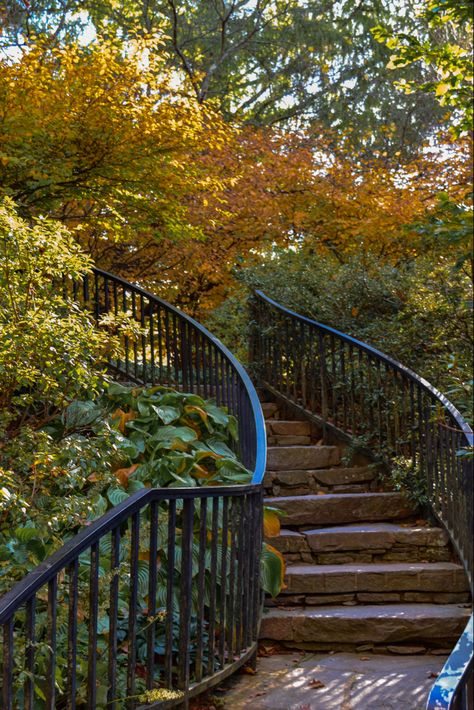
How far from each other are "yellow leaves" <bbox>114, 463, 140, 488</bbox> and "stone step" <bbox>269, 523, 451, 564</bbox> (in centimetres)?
108

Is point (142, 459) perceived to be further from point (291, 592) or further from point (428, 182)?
point (428, 182)

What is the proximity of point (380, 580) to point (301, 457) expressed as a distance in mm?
1833

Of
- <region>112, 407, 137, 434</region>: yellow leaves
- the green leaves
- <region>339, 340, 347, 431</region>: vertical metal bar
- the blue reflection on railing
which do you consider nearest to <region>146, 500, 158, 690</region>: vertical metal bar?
the blue reflection on railing

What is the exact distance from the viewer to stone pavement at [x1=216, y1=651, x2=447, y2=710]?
3666 mm

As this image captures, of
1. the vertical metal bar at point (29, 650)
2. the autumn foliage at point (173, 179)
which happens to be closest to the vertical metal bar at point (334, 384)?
the autumn foliage at point (173, 179)

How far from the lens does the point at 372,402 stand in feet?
21.6

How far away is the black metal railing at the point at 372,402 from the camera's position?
499cm

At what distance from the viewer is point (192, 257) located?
10.4 meters

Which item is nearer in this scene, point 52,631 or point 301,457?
point 52,631

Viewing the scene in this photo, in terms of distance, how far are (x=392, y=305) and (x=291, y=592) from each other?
12.7 ft

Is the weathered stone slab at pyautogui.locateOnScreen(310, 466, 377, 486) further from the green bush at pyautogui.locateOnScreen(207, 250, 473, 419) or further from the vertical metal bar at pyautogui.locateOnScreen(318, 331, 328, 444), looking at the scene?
the green bush at pyautogui.locateOnScreen(207, 250, 473, 419)

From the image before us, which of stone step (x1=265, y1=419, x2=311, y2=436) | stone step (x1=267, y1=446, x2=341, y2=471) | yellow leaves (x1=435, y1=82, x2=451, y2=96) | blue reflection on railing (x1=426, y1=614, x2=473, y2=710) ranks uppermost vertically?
yellow leaves (x1=435, y1=82, x2=451, y2=96)

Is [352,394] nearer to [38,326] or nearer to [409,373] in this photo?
[409,373]

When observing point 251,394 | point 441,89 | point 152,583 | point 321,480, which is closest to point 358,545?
point 321,480
